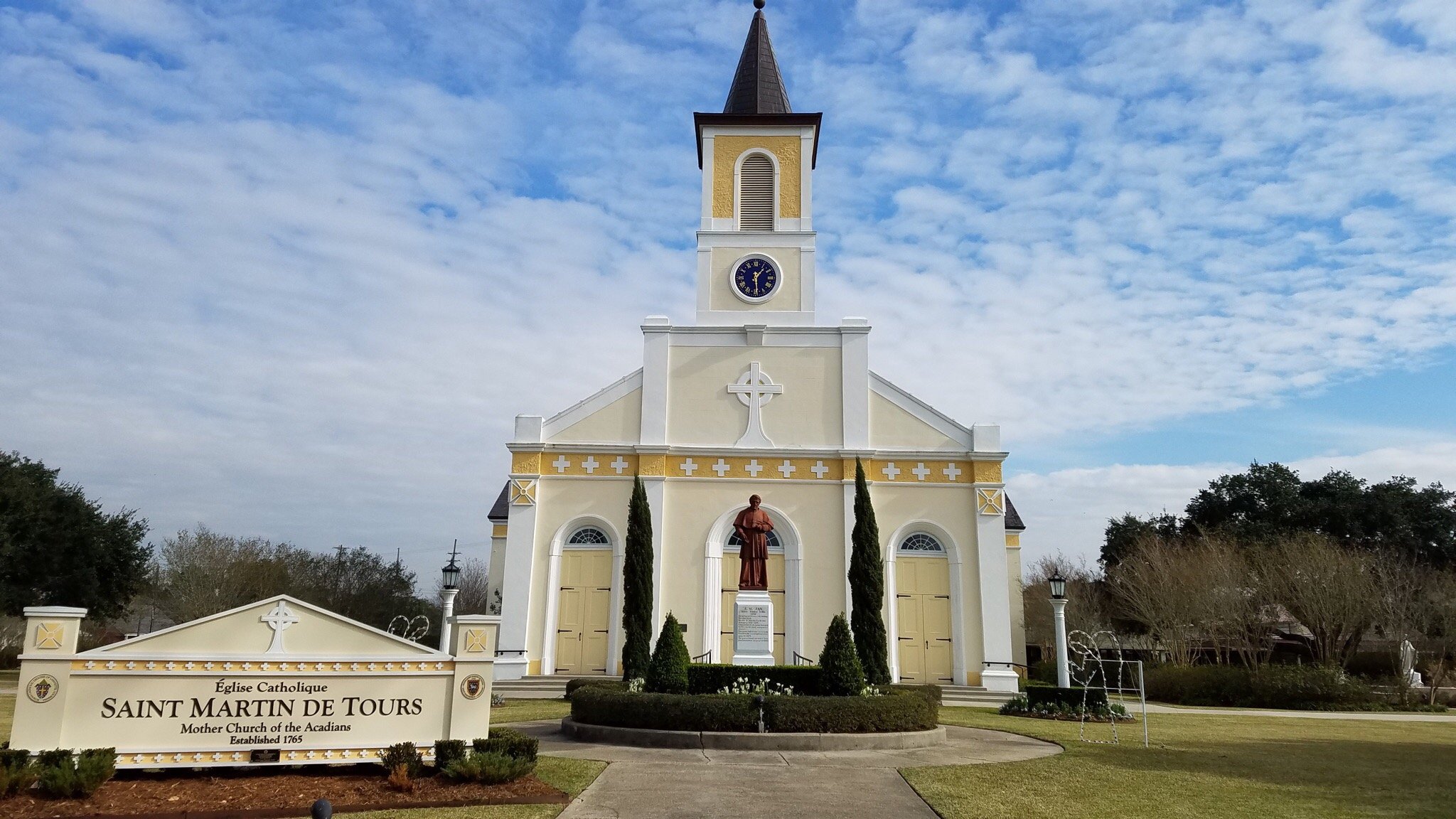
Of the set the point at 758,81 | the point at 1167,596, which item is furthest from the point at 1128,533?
the point at 758,81

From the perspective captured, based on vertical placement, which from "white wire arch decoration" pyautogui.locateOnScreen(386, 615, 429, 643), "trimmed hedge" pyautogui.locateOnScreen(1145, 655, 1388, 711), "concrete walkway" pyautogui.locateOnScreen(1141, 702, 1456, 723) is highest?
"white wire arch decoration" pyautogui.locateOnScreen(386, 615, 429, 643)

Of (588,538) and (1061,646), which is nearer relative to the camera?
(1061,646)

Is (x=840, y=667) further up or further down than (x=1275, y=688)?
further up

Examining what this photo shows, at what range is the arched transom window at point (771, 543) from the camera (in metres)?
25.0

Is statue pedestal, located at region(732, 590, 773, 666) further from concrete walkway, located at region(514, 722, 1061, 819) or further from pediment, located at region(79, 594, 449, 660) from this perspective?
pediment, located at region(79, 594, 449, 660)

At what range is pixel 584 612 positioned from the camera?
24625mm

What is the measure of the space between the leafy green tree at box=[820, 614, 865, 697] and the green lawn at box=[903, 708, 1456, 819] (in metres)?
3.18

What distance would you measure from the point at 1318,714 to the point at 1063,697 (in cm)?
912

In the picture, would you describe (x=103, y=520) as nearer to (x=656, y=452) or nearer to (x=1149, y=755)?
(x=656, y=452)

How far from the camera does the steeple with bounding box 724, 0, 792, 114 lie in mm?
29109

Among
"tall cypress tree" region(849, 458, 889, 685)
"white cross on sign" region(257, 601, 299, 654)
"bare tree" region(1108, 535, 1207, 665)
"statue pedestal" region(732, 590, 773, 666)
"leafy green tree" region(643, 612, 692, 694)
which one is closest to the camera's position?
"white cross on sign" region(257, 601, 299, 654)

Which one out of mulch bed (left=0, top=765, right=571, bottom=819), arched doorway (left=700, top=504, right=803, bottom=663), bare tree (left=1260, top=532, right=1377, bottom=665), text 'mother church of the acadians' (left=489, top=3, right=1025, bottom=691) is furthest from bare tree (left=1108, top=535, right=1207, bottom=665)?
mulch bed (left=0, top=765, right=571, bottom=819)

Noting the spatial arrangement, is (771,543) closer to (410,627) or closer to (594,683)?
(594,683)

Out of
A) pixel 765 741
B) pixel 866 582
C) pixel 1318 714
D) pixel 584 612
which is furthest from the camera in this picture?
pixel 584 612
